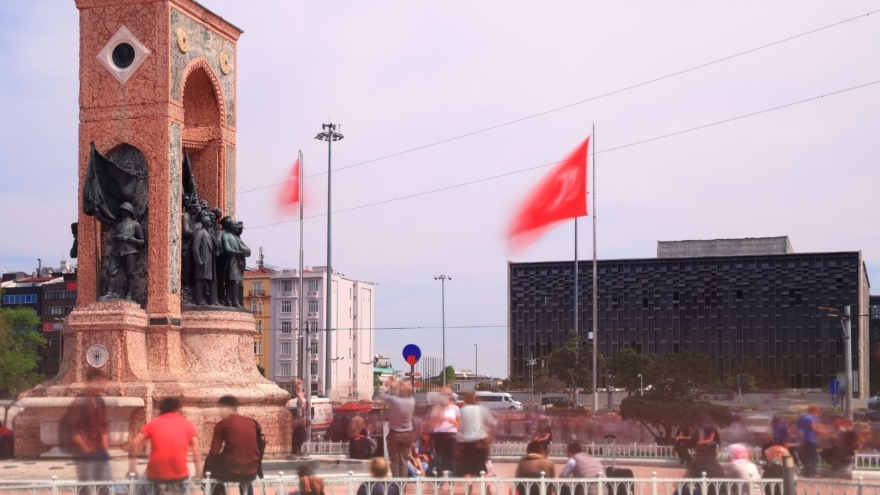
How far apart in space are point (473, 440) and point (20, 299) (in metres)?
109

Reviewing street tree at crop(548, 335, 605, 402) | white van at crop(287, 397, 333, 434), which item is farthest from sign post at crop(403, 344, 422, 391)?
street tree at crop(548, 335, 605, 402)

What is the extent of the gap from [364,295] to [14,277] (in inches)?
1563

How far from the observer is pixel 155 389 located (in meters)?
19.8

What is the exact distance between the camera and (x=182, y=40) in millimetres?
21062

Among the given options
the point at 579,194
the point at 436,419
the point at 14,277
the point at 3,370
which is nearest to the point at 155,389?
the point at 436,419

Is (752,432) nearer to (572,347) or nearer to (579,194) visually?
(579,194)

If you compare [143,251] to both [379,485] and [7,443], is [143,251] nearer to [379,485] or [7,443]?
[7,443]

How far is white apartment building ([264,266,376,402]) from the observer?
10419cm

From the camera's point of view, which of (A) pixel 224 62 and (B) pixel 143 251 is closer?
(B) pixel 143 251

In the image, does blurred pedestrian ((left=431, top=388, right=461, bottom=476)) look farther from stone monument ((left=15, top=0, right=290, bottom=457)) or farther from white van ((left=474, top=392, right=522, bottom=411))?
white van ((left=474, top=392, right=522, bottom=411))

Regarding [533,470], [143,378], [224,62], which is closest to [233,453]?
[533,470]

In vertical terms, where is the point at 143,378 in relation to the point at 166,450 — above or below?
above

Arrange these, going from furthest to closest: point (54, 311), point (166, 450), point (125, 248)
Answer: point (54, 311), point (125, 248), point (166, 450)

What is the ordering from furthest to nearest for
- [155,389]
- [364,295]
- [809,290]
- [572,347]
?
[364,295], [809,290], [572,347], [155,389]
